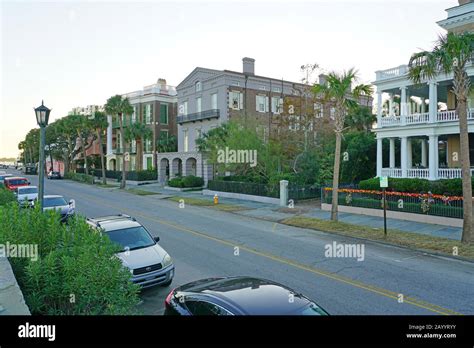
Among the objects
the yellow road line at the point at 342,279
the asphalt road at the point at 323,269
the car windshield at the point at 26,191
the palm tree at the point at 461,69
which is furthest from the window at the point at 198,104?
the palm tree at the point at 461,69

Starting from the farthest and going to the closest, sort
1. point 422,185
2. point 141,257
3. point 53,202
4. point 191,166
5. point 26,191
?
point 191,166
point 26,191
point 422,185
point 53,202
point 141,257

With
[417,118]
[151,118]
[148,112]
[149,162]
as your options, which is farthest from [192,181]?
[417,118]

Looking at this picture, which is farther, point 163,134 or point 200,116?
point 163,134

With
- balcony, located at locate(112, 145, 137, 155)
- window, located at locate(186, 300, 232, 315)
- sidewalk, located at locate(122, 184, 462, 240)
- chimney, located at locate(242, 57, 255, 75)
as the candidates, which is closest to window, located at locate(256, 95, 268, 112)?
chimney, located at locate(242, 57, 255, 75)

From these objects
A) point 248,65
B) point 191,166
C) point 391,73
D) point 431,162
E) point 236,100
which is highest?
point 248,65

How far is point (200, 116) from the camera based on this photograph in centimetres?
4712

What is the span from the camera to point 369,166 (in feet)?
110

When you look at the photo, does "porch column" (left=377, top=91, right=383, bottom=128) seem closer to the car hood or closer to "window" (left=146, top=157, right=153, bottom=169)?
the car hood

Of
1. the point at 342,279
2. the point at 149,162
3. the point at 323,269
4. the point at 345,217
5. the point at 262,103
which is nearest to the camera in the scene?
the point at 342,279

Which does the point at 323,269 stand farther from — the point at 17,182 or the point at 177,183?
the point at 177,183

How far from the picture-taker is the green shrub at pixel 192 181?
42.7m

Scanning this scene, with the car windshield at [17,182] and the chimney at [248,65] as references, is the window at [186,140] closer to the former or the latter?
the chimney at [248,65]

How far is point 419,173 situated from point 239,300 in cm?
2534
